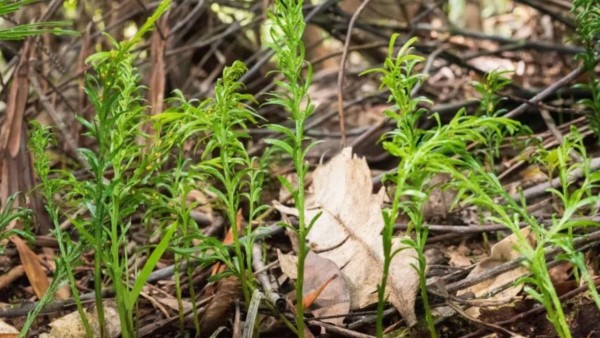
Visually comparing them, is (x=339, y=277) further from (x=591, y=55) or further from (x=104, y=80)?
(x=591, y=55)

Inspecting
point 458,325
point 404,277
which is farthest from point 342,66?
point 458,325

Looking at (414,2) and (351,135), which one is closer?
(351,135)

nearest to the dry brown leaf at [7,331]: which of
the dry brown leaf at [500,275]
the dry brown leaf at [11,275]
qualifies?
the dry brown leaf at [11,275]

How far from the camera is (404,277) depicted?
60.6 inches

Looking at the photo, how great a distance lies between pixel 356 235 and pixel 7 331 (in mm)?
958

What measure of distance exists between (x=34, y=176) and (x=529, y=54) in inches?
139

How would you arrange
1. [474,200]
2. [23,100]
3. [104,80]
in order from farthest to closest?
[23,100] → [104,80] → [474,200]

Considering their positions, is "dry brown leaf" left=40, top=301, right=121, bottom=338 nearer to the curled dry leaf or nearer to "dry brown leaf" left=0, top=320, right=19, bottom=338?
"dry brown leaf" left=0, top=320, right=19, bottom=338

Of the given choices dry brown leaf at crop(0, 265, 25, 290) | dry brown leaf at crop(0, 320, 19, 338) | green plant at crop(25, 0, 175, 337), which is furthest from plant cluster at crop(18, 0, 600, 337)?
dry brown leaf at crop(0, 265, 25, 290)

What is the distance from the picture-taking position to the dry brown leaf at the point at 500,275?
1.50 m

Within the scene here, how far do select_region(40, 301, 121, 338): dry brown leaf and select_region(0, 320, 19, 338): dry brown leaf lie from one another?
0.22ft

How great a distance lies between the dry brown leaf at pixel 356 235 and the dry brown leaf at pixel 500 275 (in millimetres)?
163

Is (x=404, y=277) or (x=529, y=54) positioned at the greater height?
(x=529, y=54)

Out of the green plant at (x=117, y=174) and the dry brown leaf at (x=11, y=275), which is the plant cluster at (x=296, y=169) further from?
the dry brown leaf at (x=11, y=275)
